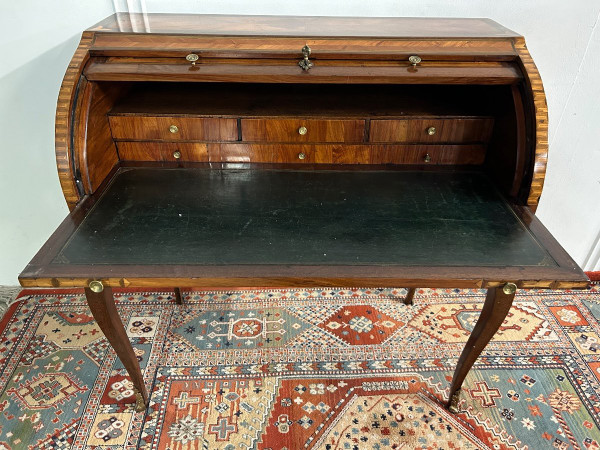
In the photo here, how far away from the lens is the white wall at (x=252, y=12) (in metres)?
1.85

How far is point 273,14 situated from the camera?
187 cm

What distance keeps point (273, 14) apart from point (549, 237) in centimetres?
136

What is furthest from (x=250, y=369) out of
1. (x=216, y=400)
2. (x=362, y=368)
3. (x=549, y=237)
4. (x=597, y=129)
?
(x=597, y=129)

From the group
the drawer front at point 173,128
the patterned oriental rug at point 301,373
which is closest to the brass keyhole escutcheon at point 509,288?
the patterned oriental rug at point 301,373

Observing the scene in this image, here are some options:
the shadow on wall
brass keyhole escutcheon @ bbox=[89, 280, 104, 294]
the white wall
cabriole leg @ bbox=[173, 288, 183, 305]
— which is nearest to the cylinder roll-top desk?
brass keyhole escutcheon @ bbox=[89, 280, 104, 294]

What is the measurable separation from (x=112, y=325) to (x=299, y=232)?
0.74 metres

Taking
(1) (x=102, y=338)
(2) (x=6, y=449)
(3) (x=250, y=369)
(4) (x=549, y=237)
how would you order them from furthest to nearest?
1. (1) (x=102, y=338)
2. (3) (x=250, y=369)
3. (2) (x=6, y=449)
4. (4) (x=549, y=237)

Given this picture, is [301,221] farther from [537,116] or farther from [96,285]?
[537,116]

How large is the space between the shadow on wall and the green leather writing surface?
71 centimetres

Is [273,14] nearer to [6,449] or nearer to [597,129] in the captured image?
[597,129]

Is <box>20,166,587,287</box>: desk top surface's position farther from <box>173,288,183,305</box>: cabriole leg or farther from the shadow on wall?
<box>173,288,183,305</box>: cabriole leg

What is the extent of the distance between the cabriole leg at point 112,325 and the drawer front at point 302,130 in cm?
73

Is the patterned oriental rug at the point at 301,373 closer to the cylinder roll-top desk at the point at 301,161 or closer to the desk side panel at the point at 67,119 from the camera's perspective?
the cylinder roll-top desk at the point at 301,161

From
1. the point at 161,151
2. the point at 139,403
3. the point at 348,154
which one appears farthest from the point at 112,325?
the point at 348,154
